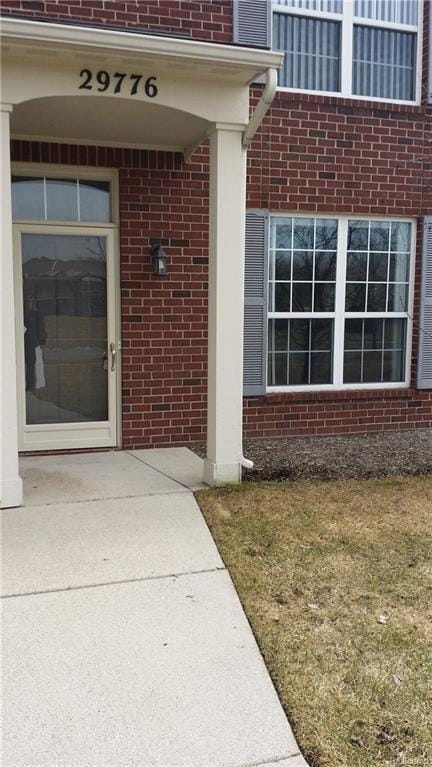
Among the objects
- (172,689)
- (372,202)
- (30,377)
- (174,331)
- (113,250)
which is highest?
(372,202)

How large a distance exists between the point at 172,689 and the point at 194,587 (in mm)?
883

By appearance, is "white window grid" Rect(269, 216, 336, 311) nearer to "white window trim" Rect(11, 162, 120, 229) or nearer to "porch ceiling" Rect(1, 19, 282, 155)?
"white window trim" Rect(11, 162, 120, 229)

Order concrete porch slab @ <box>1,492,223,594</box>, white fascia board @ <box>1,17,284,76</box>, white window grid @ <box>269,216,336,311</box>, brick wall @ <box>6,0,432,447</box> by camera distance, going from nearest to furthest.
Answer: concrete porch slab @ <box>1,492,223,594</box> → white fascia board @ <box>1,17,284,76</box> → brick wall @ <box>6,0,432,447</box> → white window grid @ <box>269,216,336,311</box>

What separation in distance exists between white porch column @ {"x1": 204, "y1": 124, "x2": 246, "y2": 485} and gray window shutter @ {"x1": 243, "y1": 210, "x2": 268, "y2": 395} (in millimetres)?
1560

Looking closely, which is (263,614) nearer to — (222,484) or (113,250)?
(222,484)

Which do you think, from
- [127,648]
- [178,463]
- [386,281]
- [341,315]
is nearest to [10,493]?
[178,463]

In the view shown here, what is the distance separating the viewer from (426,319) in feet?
23.9

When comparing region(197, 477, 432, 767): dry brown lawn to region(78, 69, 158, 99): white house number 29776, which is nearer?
region(197, 477, 432, 767): dry brown lawn

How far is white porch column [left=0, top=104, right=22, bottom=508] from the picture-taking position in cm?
433

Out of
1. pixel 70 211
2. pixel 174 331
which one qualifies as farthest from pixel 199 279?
pixel 70 211

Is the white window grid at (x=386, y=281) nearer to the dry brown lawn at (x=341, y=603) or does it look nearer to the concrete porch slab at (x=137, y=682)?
the dry brown lawn at (x=341, y=603)

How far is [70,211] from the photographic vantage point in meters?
6.07

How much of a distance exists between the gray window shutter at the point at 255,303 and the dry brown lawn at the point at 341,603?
1724 millimetres

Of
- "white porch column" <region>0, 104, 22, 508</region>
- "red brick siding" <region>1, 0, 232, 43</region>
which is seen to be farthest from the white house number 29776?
"red brick siding" <region>1, 0, 232, 43</region>
